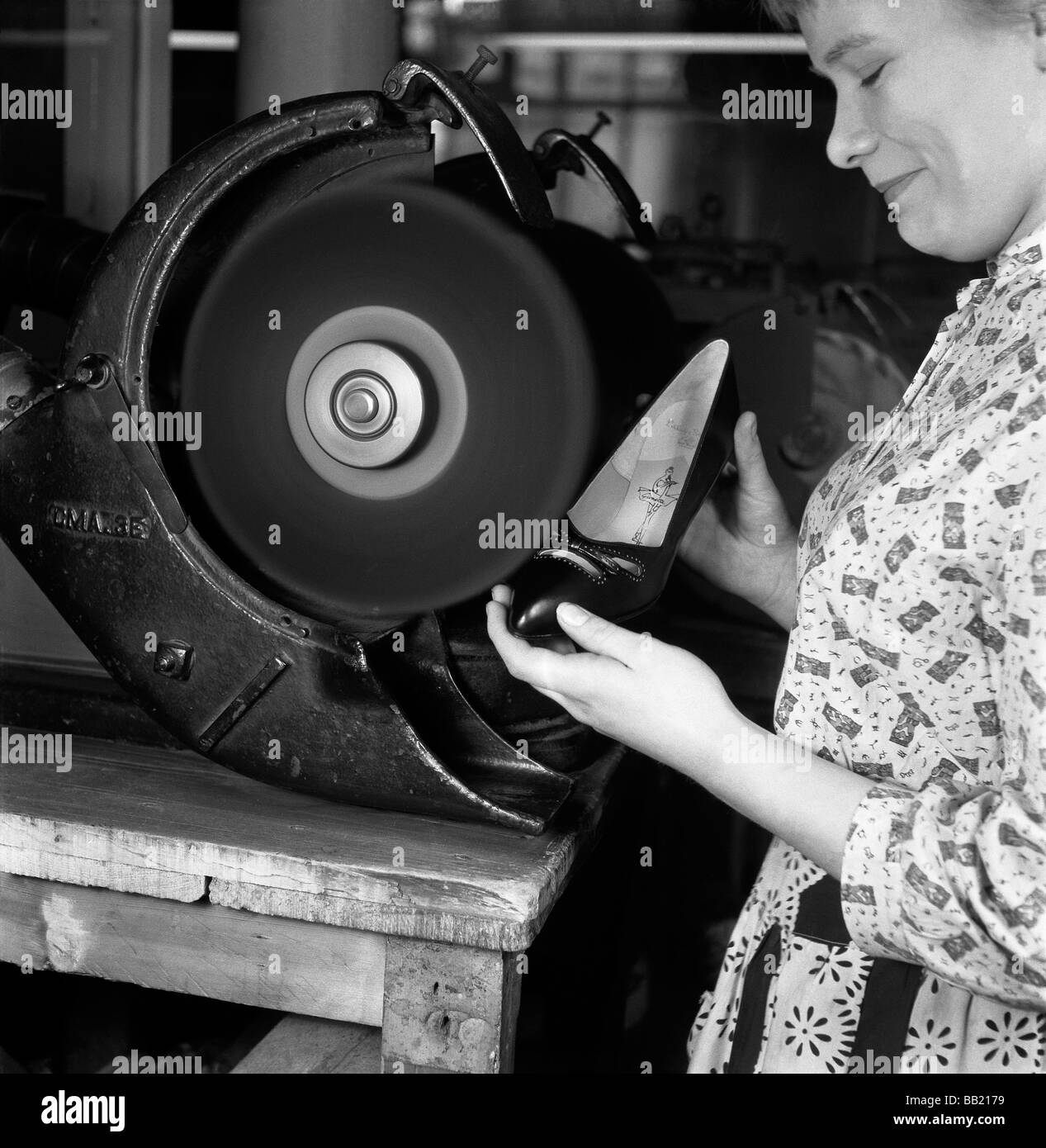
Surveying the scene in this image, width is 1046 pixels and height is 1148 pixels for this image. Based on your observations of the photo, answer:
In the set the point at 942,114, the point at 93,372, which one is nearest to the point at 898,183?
the point at 942,114

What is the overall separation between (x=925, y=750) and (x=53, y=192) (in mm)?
1742

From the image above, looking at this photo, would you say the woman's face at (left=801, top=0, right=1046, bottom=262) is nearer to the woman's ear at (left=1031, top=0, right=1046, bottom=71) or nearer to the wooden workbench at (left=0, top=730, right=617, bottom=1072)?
the woman's ear at (left=1031, top=0, right=1046, bottom=71)

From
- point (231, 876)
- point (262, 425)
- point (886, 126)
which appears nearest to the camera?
point (886, 126)

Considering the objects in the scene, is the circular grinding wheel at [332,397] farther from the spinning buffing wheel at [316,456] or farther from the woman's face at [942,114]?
the woman's face at [942,114]

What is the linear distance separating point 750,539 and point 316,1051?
619mm

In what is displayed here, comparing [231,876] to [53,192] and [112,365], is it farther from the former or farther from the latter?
[53,192]

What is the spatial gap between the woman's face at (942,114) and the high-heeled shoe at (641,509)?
33 centimetres

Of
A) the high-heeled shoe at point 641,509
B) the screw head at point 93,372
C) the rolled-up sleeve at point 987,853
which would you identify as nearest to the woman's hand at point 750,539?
the high-heeled shoe at point 641,509

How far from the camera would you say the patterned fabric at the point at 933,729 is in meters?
0.65

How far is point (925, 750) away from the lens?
2.60ft

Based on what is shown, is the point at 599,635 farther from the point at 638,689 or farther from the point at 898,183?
the point at 898,183

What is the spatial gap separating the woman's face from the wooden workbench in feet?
1.76

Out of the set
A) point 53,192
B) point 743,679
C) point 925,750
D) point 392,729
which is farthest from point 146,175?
point 925,750

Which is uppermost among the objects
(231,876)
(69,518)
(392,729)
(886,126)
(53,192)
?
(53,192)
